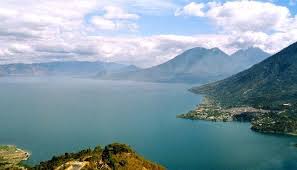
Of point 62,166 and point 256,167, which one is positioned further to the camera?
point 256,167

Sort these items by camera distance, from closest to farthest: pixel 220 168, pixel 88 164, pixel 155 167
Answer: pixel 88 164 → pixel 155 167 → pixel 220 168

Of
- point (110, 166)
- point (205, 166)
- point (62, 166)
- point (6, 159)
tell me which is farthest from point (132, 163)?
point (6, 159)

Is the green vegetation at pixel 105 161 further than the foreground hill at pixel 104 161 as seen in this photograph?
Yes

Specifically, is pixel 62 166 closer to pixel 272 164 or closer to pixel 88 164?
pixel 88 164

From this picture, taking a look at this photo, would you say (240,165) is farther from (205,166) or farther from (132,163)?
(132,163)

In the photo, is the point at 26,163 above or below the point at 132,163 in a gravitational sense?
below

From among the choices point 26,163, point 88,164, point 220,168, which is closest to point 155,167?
point 88,164

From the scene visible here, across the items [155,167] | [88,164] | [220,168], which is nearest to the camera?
[88,164]

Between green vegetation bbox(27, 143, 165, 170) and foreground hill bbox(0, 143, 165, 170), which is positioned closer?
foreground hill bbox(0, 143, 165, 170)

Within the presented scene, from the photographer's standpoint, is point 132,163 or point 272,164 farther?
point 272,164
